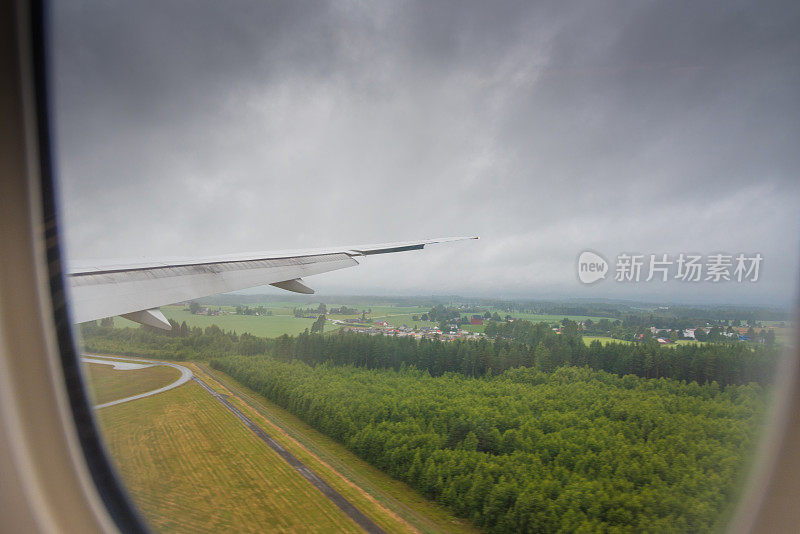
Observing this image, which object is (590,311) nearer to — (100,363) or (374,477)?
(374,477)

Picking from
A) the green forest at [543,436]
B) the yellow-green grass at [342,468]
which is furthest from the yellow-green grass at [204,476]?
the green forest at [543,436]

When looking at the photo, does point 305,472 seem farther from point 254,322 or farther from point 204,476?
point 254,322

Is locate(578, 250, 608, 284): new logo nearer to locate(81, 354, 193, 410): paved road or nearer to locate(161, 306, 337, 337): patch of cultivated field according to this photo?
locate(161, 306, 337, 337): patch of cultivated field

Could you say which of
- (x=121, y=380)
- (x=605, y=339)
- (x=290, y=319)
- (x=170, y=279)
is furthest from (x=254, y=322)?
(x=605, y=339)

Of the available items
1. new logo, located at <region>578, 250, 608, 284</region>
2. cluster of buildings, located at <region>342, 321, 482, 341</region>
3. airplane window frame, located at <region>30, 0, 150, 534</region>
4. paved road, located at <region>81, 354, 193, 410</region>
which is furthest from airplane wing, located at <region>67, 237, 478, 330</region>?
cluster of buildings, located at <region>342, 321, 482, 341</region>

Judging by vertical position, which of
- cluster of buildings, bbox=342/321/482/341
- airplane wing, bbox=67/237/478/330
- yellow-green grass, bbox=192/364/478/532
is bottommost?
yellow-green grass, bbox=192/364/478/532

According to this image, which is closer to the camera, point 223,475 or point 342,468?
point 223,475

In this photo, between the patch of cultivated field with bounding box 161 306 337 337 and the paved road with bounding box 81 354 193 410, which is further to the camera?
the patch of cultivated field with bounding box 161 306 337 337
